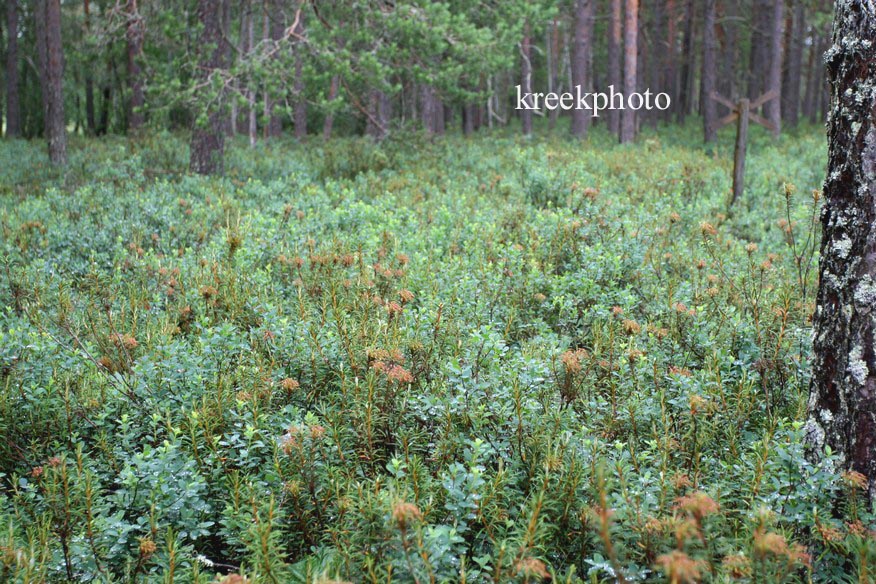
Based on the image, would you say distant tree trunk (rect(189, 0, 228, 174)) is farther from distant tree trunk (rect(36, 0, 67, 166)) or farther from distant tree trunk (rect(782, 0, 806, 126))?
distant tree trunk (rect(782, 0, 806, 126))

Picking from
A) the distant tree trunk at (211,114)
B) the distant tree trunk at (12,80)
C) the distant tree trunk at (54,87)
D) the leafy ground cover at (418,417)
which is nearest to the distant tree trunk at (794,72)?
the distant tree trunk at (211,114)

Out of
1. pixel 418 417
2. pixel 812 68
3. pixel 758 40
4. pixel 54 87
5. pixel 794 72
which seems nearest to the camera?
pixel 418 417

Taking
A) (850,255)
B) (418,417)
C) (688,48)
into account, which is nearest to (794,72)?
(688,48)

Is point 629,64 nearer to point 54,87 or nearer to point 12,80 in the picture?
point 54,87

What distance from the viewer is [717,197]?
970cm

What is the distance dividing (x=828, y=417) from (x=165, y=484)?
104 inches

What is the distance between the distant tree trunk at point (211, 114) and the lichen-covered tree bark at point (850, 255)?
11483 millimetres

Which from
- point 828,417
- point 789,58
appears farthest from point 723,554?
point 789,58

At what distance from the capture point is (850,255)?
2666 millimetres

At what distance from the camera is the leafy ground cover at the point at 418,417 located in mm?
2432

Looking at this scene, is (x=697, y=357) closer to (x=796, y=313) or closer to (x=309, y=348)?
(x=796, y=313)

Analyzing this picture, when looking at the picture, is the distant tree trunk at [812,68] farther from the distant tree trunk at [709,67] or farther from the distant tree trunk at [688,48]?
the distant tree trunk at [709,67]

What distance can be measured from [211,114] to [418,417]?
10.5 meters

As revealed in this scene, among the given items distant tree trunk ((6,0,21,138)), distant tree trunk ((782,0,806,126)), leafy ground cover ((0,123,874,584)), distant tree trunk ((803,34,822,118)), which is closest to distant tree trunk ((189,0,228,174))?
leafy ground cover ((0,123,874,584))
